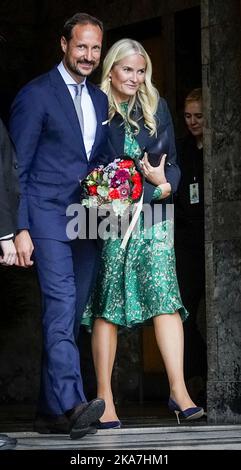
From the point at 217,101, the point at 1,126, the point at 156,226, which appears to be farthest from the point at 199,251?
the point at 1,126

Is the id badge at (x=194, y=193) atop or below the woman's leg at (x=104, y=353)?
atop

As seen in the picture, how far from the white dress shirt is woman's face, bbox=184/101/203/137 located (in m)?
1.80

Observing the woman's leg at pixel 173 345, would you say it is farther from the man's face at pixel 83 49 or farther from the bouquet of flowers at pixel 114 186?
the man's face at pixel 83 49

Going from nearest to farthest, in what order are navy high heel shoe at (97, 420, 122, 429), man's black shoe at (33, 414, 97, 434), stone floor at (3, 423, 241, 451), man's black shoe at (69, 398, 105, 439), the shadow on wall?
stone floor at (3, 423, 241, 451) → man's black shoe at (69, 398, 105, 439) → man's black shoe at (33, 414, 97, 434) → navy high heel shoe at (97, 420, 122, 429) → the shadow on wall

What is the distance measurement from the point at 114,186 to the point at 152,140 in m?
0.70

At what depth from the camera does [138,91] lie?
27.0 ft

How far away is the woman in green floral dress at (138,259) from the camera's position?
8141 millimetres

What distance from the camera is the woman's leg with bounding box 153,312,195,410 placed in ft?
26.8

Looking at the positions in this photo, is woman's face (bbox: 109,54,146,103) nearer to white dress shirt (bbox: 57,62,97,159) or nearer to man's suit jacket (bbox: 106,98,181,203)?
man's suit jacket (bbox: 106,98,181,203)

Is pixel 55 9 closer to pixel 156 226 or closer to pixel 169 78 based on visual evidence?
pixel 169 78

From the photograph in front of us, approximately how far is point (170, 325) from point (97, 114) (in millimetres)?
1268

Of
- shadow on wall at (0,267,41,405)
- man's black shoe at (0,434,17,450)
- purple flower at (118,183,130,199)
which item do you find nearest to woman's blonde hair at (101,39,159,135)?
purple flower at (118,183,130,199)

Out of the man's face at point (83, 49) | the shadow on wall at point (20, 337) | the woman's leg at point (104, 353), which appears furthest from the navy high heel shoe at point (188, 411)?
the shadow on wall at point (20, 337)

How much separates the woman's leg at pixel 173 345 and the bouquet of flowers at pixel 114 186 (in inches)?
30.9
